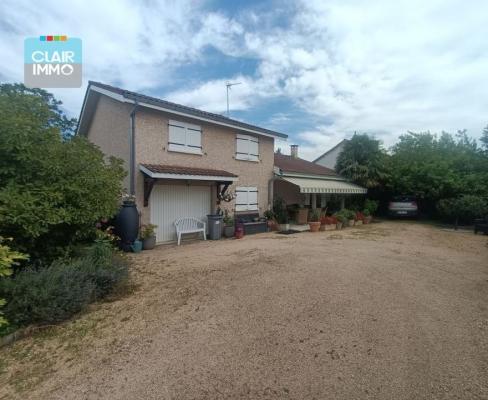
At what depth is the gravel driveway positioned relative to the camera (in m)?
3.67

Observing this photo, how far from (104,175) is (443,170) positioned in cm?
2497

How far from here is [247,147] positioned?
1892cm

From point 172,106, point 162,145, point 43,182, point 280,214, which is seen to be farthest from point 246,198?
point 43,182

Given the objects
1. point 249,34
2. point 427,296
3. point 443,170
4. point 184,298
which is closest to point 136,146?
point 249,34

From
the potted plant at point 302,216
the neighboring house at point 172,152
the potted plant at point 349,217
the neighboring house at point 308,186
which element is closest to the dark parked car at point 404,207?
the neighboring house at point 308,186

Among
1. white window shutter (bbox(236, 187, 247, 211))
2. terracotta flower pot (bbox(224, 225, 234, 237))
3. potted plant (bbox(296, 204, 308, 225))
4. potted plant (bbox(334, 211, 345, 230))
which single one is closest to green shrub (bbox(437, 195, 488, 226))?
potted plant (bbox(334, 211, 345, 230))

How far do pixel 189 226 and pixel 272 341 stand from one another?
11.4 m

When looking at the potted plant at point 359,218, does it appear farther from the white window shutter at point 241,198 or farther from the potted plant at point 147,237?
the potted plant at point 147,237

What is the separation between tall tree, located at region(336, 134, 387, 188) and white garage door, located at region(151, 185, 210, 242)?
1559cm

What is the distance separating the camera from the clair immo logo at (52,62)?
422 inches

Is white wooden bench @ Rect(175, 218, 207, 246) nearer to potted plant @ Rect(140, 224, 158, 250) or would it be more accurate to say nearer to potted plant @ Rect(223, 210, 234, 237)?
potted plant @ Rect(223, 210, 234, 237)

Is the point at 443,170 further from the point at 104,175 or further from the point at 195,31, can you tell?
the point at 104,175

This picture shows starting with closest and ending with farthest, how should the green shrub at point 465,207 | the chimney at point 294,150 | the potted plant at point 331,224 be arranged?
1. the potted plant at point 331,224
2. the green shrub at point 465,207
3. the chimney at point 294,150

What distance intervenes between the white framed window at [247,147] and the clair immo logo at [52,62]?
31.1 ft
